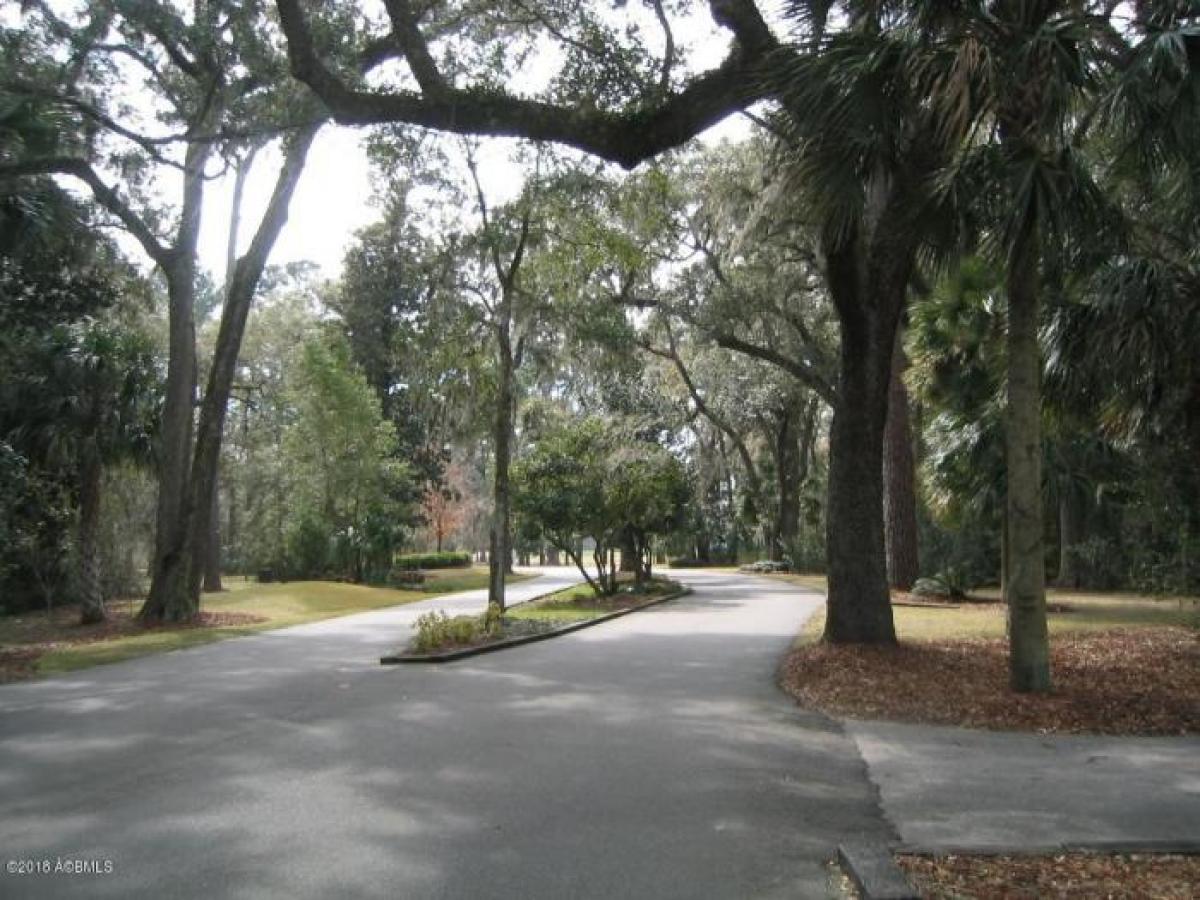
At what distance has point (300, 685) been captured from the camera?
10.6 m

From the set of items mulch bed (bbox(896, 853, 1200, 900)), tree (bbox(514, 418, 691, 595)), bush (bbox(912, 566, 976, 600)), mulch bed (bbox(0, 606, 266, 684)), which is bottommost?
mulch bed (bbox(0, 606, 266, 684))

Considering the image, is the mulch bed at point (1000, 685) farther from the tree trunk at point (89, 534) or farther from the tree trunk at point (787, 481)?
the tree trunk at point (787, 481)

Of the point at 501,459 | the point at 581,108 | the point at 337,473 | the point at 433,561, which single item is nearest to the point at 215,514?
the point at 337,473

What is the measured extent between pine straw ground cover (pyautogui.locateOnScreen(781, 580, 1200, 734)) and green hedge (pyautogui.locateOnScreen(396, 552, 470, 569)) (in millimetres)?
32762

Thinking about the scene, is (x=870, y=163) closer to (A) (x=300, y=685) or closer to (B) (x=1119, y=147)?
(B) (x=1119, y=147)

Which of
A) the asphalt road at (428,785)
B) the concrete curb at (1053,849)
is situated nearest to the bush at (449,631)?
the asphalt road at (428,785)

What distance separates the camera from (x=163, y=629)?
18.7m

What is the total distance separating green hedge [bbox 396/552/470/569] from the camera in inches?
1758

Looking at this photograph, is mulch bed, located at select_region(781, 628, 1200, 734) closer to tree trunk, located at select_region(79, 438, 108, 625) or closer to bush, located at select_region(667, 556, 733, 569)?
tree trunk, located at select_region(79, 438, 108, 625)

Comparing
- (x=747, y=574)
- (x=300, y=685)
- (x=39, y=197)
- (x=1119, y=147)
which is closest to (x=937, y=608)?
(x=1119, y=147)

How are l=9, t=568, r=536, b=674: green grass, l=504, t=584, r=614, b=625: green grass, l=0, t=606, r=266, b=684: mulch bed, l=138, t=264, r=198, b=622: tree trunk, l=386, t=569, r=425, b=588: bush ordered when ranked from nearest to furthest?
l=0, t=606, r=266, b=684: mulch bed → l=9, t=568, r=536, b=674: green grass → l=504, t=584, r=614, b=625: green grass → l=138, t=264, r=198, b=622: tree trunk → l=386, t=569, r=425, b=588: bush

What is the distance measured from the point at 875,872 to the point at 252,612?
2049cm

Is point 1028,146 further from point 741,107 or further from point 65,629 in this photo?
point 65,629

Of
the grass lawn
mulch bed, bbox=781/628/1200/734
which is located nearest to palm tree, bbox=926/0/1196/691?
mulch bed, bbox=781/628/1200/734
